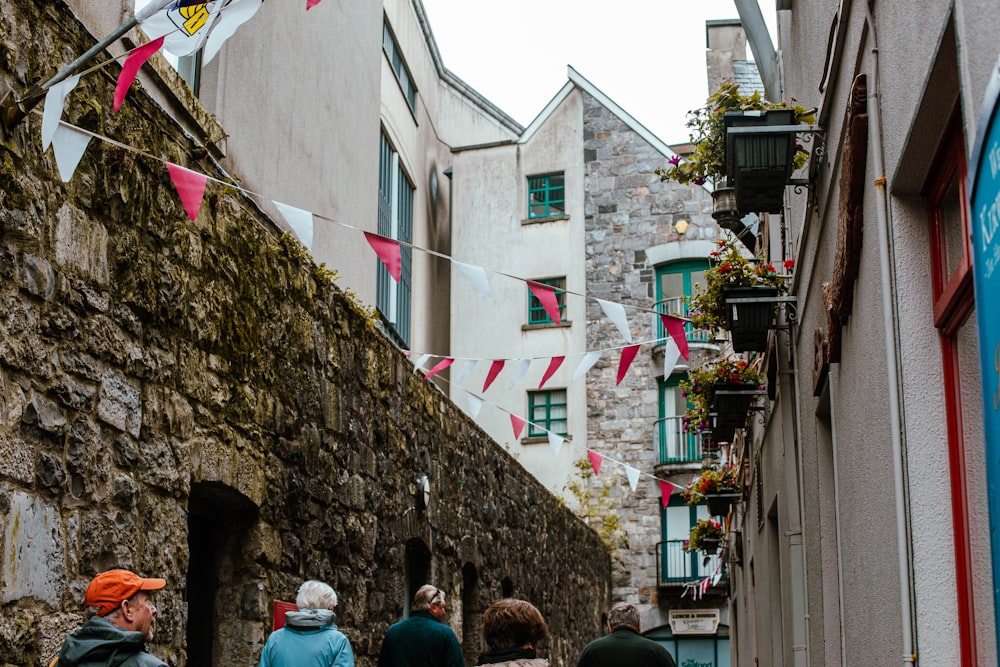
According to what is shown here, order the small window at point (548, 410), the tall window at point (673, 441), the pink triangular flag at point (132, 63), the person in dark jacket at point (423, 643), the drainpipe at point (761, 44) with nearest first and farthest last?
the pink triangular flag at point (132, 63) < the person in dark jacket at point (423, 643) < the drainpipe at point (761, 44) < the tall window at point (673, 441) < the small window at point (548, 410)

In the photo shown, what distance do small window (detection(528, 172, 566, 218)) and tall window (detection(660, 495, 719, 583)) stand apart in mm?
6488

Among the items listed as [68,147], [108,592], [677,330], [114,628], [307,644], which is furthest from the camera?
[677,330]

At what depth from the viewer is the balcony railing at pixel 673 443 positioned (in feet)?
80.0

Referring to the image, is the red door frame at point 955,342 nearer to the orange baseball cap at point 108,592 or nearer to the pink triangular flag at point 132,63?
the orange baseball cap at point 108,592

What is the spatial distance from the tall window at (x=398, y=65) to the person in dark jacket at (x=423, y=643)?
469 inches

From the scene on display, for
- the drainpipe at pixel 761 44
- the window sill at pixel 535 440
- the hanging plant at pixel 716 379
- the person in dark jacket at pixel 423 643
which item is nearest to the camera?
the person in dark jacket at pixel 423 643

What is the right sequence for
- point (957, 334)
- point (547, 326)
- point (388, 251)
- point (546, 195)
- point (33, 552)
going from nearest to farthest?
1. point (957, 334)
2. point (33, 552)
3. point (388, 251)
4. point (547, 326)
5. point (546, 195)

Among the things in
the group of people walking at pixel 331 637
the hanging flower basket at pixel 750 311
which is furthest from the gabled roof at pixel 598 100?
the group of people walking at pixel 331 637

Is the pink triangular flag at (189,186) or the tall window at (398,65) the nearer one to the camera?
the pink triangular flag at (189,186)

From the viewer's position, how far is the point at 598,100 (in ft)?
86.6

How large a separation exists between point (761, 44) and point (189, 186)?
5.07 meters

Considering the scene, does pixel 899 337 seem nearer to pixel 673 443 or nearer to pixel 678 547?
pixel 673 443

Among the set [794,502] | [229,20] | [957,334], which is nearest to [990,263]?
[957,334]

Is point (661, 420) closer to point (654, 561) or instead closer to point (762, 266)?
point (654, 561)
